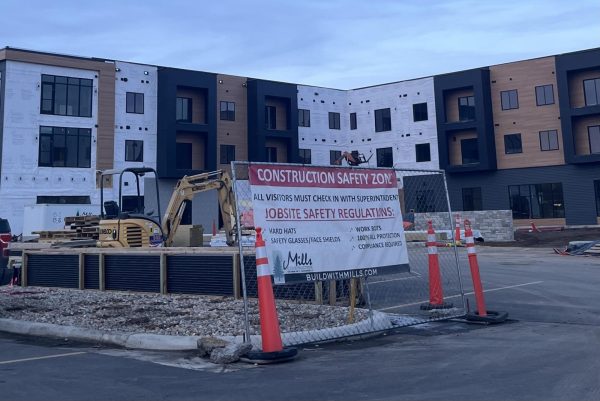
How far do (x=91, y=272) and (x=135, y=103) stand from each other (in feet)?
102

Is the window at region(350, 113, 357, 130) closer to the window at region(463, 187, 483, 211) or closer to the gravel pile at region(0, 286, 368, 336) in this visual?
the window at region(463, 187, 483, 211)

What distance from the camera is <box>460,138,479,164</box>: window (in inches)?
1877

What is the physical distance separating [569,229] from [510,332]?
38.6m

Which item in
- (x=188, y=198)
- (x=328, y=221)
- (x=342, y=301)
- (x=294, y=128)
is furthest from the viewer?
(x=294, y=128)

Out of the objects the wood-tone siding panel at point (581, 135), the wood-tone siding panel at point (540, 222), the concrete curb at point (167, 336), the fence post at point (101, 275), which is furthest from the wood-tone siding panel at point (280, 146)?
the concrete curb at point (167, 336)

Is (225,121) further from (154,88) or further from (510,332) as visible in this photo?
(510,332)

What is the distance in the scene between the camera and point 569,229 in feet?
139

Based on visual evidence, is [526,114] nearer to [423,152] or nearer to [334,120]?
[423,152]

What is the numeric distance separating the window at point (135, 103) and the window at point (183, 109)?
9.14ft

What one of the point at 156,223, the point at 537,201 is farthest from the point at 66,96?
the point at 537,201

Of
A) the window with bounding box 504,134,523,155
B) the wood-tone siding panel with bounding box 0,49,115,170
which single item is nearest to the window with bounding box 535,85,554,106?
the window with bounding box 504,134,523,155

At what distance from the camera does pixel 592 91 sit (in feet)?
141

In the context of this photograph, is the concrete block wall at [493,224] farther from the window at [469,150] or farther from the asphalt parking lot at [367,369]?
the asphalt parking lot at [367,369]

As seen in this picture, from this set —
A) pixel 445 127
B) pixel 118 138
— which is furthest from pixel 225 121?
pixel 445 127
